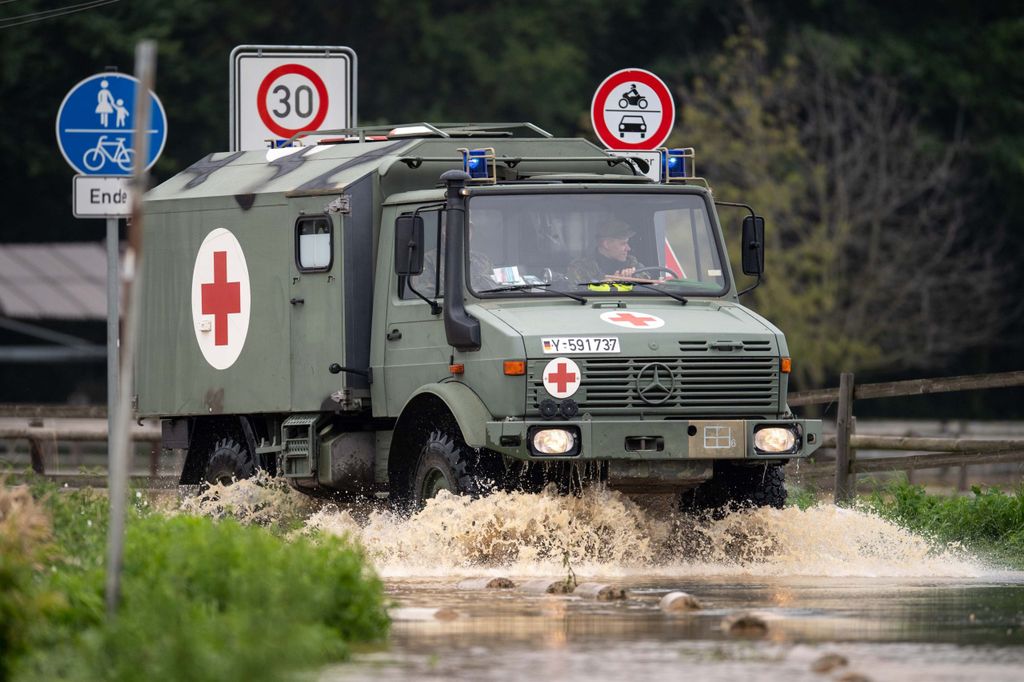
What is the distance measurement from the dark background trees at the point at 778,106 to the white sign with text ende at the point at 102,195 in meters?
21.7

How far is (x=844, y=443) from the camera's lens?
1827 centimetres

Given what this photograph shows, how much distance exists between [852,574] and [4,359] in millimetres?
27516

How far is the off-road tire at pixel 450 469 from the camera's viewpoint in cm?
1402

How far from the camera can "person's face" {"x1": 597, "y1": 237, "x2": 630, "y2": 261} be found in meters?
14.8

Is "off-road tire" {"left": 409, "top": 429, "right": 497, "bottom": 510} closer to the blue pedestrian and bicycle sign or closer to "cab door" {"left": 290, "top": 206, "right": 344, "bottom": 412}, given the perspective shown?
"cab door" {"left": 290, "top": 206, "right": 344, "bottom": 412}

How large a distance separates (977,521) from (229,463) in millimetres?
5620

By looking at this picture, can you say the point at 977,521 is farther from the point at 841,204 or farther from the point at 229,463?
the point at 841,204

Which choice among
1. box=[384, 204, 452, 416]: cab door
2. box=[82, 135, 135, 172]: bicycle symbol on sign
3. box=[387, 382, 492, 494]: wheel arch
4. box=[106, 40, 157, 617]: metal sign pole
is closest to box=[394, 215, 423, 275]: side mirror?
box=[384, 204, 452, 416]: cab door

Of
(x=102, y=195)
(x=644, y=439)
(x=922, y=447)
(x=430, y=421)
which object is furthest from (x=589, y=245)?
(x=922, y=447)

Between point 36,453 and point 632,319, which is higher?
point 632,319

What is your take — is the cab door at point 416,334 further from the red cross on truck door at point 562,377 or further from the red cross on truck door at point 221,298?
the red cross on truck door at point 221,298

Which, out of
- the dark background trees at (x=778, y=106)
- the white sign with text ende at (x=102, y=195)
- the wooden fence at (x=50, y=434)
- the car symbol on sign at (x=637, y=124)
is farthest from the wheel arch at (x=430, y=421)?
Answer: the dark background trees at (x=778, y=106)

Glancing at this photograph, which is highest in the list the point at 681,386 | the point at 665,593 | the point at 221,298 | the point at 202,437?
the point at 221,298

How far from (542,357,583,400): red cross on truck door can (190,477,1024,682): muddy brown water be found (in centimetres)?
66
